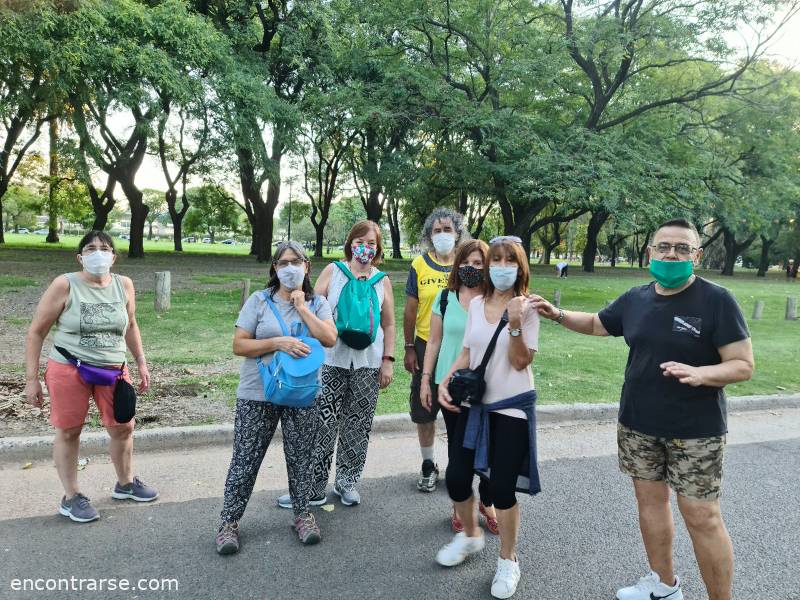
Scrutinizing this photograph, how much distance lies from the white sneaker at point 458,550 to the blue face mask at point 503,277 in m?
1.42

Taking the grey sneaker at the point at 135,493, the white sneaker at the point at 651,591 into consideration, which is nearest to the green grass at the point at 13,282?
the grey sneaker at the point at 135,493

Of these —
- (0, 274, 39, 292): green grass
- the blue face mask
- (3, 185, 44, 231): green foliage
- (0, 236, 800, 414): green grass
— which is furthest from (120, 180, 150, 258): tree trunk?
the blue face mask

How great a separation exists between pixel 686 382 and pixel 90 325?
3.23m

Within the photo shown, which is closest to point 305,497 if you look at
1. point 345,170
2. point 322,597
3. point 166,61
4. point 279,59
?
point 322,597

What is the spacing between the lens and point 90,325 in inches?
138

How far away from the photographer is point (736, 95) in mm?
16578

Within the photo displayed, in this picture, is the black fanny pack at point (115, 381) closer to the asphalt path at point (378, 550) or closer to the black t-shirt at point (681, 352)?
the asphalt path at point (378, 550)

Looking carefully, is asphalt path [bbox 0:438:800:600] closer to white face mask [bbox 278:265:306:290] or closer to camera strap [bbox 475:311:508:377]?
camera strap [bbox 475:311:508:377]

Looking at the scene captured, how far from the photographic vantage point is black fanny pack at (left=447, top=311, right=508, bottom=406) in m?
2.99

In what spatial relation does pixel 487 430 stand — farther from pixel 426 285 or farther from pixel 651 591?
pixel 426 285

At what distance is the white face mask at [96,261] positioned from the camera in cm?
352

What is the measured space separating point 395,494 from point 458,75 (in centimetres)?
1773

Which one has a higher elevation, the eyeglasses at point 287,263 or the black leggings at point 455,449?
the eyeglasses at point 287,263

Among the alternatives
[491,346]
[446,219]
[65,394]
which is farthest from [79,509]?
[446,219]
